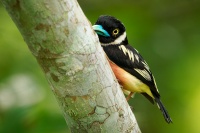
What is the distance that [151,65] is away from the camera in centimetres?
502

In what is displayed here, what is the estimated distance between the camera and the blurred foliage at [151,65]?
12.5 feet

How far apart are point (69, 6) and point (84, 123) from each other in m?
0.62

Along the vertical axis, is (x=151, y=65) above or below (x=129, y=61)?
below

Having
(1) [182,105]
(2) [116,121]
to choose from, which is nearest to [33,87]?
(1) [182,105]

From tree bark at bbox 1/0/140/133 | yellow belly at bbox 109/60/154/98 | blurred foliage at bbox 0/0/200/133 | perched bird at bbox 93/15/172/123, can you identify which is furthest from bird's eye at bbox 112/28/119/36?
tree bark at bbox 1/0/140/133

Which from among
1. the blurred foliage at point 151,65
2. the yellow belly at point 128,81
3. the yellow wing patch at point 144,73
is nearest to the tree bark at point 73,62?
the yellow belly at point 128,81

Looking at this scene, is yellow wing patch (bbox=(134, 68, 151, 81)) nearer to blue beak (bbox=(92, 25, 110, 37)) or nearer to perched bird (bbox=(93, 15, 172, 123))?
perched bird (bbox=(93, 15, 172, 123))

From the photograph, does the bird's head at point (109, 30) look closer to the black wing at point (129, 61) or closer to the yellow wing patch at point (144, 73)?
the black wing at point (129, 61)

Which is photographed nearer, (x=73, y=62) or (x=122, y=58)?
(x=73, y=62)

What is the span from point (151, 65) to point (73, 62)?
107 inches

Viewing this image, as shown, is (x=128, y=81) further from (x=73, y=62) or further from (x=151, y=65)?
(x=151, y=65)

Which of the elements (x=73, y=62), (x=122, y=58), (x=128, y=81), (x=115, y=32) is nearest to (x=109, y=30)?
(x=115, y=32)

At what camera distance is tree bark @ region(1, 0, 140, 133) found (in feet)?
7.23

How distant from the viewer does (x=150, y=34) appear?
5.14 meters
